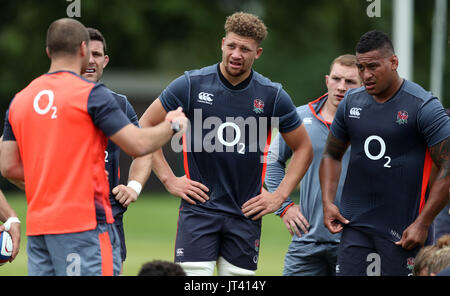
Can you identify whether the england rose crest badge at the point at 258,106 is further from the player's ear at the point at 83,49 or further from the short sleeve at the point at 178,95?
the player's ear at the point at 83,49

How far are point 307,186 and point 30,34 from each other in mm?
25659

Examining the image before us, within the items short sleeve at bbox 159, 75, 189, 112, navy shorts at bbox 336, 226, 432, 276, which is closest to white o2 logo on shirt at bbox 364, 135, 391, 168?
navy shorts at bbox 336, 226, 432, 276

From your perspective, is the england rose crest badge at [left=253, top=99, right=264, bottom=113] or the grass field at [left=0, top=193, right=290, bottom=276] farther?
the grass field at [left=0, top=193, right=290, bottom=276]

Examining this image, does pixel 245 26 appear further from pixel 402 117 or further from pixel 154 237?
pixel 154 237

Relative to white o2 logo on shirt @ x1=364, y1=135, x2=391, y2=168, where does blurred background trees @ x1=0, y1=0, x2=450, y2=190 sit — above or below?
above

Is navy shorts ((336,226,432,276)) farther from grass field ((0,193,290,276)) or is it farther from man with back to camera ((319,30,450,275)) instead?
grass field ((0,193,290,276))

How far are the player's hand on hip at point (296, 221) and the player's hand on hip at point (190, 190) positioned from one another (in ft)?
4.27

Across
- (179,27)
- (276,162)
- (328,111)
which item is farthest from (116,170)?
(179,27)

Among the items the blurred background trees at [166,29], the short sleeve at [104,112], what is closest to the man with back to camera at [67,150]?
the short sleeve at [104,112]

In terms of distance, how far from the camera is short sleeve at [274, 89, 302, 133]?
742 centimetres

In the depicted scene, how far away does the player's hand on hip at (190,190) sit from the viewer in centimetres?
729

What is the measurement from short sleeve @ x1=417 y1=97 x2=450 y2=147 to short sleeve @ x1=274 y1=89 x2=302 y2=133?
124cm

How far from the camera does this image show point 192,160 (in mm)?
7387
